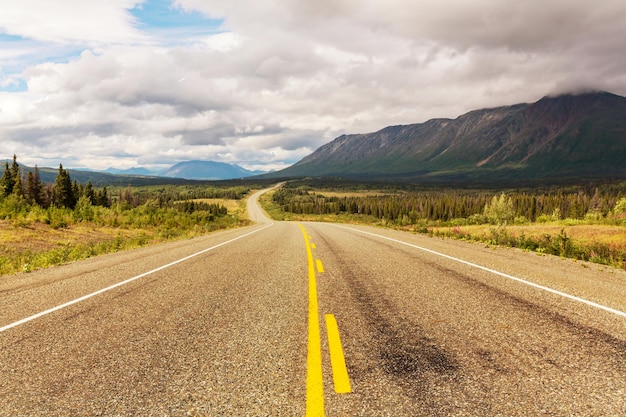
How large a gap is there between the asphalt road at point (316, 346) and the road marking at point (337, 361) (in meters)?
0.02

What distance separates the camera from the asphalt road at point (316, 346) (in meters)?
3.20

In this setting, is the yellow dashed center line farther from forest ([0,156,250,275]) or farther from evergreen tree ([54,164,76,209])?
evergreen tree ([54,164,76,209])

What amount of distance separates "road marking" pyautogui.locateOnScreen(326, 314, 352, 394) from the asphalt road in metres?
0.02


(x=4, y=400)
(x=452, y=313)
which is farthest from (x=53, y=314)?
(x=452, y=313)

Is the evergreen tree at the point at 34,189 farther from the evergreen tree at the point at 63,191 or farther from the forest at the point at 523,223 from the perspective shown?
the forest at the point at 523,223

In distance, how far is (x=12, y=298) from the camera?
706cm

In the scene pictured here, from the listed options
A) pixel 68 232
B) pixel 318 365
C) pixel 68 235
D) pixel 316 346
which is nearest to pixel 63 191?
pixel 68 232

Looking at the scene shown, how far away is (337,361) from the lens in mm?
3867

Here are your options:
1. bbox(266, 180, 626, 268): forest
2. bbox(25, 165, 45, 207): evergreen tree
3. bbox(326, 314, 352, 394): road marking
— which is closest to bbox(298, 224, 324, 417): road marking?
bbox(326, 314, 352, 394): road marking

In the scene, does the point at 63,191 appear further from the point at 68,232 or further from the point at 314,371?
the point at 314,371

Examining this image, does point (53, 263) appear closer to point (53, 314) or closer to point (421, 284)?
point (53, 314)

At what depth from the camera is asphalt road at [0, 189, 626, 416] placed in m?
3.20

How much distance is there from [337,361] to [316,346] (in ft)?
1.57

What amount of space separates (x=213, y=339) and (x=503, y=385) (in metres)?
3.44
